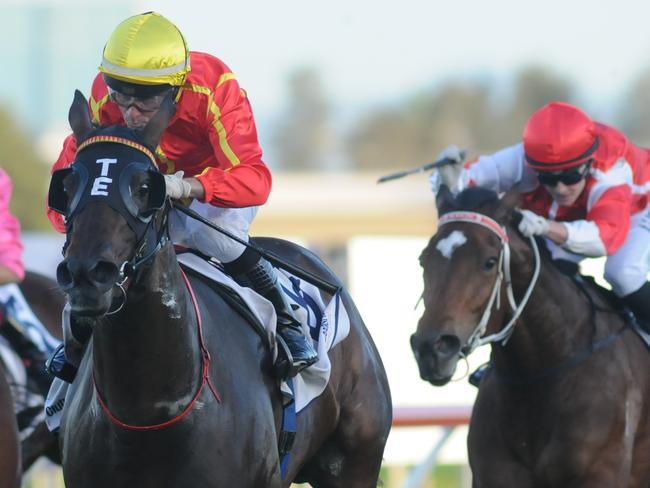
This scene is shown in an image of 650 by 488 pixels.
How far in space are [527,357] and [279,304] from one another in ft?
4.89

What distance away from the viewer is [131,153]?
3797 millimetres

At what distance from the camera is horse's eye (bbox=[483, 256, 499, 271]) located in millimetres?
5625

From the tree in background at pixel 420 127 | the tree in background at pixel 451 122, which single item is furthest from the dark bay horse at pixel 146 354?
the tree in background at pixel 420 127

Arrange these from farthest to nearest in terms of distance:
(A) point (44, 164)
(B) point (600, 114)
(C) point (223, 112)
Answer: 1. (B) point (600, 114)
2. (A) point (44, 164)
3. (C) point (223, 112)

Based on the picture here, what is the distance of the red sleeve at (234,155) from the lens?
4250mm

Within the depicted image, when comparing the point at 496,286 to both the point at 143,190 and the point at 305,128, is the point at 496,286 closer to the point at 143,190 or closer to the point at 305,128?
the point at 143,190

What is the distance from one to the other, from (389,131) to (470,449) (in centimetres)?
6954

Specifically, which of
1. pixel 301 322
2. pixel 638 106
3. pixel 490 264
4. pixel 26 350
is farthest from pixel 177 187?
pixel 638 106

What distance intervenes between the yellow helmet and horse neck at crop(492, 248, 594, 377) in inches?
85.7

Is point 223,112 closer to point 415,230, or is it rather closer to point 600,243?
point 600,243

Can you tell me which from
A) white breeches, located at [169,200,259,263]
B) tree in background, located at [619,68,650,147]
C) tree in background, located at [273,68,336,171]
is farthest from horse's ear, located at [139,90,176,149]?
tree in background, located at [273,68,336,171]

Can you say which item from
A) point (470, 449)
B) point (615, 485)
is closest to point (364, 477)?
point (470, 449)

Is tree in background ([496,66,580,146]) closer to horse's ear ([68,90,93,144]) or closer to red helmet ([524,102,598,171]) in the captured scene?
red helmet ([524,102,598,171])

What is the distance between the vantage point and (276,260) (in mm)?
4820
